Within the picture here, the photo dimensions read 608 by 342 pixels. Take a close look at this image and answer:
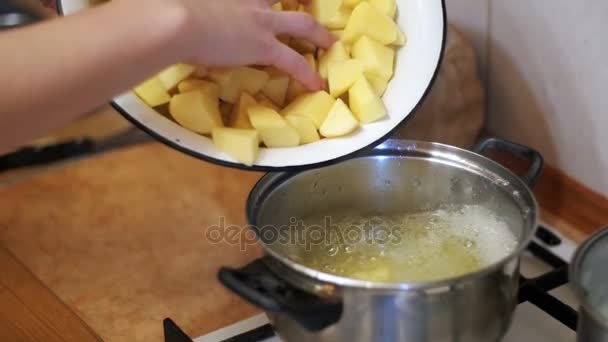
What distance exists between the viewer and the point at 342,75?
699 millimetres

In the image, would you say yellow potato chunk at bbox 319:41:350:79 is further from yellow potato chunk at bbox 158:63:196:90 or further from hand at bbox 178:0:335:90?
yellow potato chunk at bbox 158:63:196:90

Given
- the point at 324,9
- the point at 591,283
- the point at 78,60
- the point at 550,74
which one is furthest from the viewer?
the point at 550,74

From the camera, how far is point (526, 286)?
28.8 inches

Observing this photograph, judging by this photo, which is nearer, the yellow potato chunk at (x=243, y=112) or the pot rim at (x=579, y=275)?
the pot rim at (x=579, y=275)

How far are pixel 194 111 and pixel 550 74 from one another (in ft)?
1.34

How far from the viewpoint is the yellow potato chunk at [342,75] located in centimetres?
69

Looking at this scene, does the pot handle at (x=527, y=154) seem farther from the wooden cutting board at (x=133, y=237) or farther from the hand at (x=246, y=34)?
the wooden cutting board at (x=133, y=237)

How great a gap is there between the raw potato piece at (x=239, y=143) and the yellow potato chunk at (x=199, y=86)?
0.04 m

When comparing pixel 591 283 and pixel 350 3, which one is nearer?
pixel 591 283

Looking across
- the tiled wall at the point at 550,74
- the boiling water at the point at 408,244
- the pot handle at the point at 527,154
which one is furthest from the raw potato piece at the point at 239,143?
the tiled wall at the point at 550,74

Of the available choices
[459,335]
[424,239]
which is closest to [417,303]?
[459,335]

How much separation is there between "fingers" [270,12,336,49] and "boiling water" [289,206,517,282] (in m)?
0.17

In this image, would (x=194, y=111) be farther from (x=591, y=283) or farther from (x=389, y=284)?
(x=591, y=283)

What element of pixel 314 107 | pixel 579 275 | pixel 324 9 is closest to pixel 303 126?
pixel 314 107
